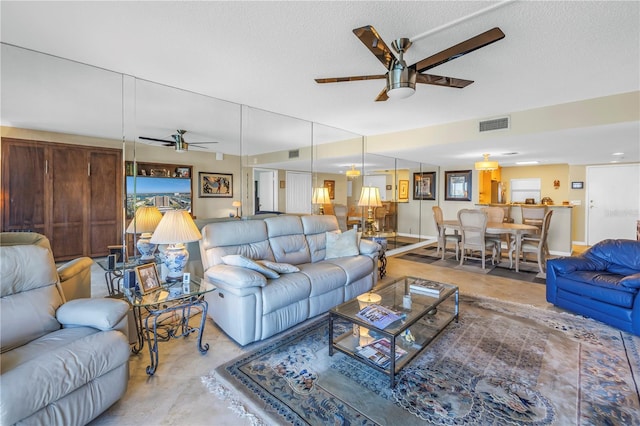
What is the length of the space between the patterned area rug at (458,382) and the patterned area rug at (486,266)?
193 cm

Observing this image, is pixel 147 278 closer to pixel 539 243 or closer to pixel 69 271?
pixel 69 271

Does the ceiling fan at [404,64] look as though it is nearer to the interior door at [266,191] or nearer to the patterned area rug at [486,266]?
the interior door at [266,191]

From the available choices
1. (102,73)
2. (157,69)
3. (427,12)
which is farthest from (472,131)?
(102,73)

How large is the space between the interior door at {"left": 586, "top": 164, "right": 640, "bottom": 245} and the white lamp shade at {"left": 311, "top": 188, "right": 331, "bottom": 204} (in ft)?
21.9

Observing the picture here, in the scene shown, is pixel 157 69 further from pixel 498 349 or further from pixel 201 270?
pixel 498 349

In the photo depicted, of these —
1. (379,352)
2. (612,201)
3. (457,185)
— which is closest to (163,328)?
(379,352)

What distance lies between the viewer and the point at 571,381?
1.95m

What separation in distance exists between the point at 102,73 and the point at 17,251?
1932 millimetres

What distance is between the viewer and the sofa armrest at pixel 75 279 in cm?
213

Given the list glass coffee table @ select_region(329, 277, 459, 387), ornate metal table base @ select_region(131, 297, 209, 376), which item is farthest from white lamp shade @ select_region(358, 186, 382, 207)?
ornate metal table base @ select_region(131, 297, 209, 376)

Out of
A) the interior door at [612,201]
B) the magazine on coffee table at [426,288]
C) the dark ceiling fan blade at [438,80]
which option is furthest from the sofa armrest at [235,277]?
the interior door at [612,201]

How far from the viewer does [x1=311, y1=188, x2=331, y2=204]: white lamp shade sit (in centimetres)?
510

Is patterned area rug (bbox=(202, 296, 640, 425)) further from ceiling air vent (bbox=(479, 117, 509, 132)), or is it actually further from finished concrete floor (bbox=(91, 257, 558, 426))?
ceiling air vent (bbox=(479, 117, 509, 132))

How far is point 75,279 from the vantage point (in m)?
2.24
